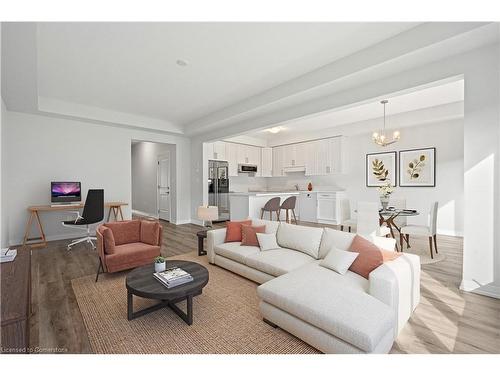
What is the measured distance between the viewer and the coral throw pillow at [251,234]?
3156 millimetres

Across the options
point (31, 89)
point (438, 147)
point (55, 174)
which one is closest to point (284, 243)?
point (31, 89)

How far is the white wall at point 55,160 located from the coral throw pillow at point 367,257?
210 inches

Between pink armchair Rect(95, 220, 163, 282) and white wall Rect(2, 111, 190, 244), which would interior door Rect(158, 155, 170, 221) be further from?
pink armchair Rect(95, 220, 163, 282)

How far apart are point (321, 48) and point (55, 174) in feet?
17.8

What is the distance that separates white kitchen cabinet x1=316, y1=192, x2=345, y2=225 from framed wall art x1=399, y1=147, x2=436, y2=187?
1542 millimetres

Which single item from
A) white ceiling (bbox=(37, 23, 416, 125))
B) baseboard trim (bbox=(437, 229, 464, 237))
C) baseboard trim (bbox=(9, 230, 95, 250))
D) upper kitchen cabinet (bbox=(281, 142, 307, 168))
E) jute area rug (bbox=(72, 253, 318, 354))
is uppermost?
white ceiling (bbox=(37, 23, 416, 125))

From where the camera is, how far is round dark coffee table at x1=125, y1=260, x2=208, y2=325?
6.28 ft

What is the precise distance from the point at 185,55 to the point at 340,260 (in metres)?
2.93

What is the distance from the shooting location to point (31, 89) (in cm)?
343

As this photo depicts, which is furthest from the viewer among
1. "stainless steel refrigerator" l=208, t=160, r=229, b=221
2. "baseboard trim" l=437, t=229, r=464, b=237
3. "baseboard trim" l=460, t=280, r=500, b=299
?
"stainless steel refrigerator" l=208, t=160, r=229, b=221

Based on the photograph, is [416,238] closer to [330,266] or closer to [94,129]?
[330,266]

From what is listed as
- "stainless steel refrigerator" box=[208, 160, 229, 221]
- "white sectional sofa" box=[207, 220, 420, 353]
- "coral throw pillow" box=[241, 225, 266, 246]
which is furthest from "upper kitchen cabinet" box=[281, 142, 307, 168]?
"white sectional sofa" box=[207, 220, 420, 353]

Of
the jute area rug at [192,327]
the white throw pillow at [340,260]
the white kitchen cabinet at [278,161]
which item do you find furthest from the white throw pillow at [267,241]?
the white kitchen cabinet at [278,161]
